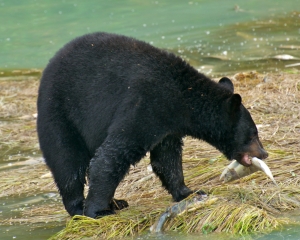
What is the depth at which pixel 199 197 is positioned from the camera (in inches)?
268

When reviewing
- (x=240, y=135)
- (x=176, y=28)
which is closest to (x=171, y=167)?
(x=240, y=135)

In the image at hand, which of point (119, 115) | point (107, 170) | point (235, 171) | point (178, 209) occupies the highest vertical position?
point (119, 115)

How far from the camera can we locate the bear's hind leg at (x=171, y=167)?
742cm

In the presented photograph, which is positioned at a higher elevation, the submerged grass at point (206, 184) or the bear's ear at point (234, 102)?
the bear's ear at point (234, 102)

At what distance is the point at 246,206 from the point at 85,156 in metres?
1.77

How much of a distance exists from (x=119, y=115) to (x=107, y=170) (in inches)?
21.2

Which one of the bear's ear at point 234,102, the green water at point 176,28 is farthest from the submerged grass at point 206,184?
the green water at point 176,28

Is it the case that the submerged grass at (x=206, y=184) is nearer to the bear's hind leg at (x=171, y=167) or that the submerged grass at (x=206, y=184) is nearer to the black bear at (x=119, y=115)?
the bear's hind leg at (x=171, y=167)

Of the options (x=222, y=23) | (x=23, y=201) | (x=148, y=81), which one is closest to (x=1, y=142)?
(x=23, y=201)

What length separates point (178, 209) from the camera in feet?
21.5

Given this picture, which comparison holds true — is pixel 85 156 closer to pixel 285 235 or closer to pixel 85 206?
pixel 85 206

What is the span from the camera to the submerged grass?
21.0 feet

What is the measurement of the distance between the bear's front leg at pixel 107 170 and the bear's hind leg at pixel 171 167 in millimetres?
712

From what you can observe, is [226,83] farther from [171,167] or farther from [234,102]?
[171,167]
